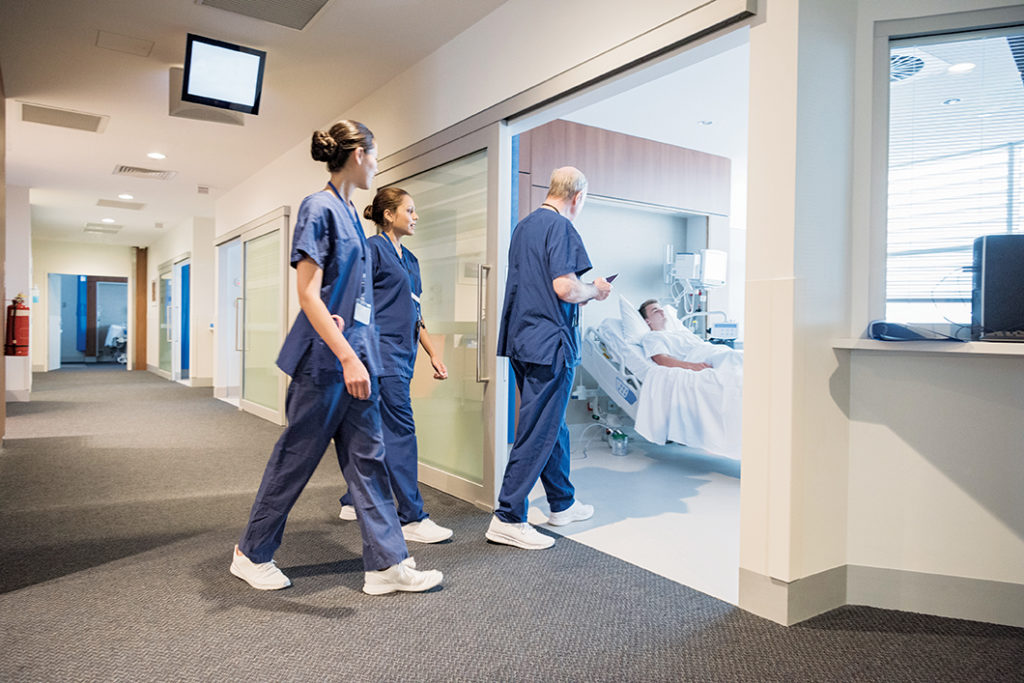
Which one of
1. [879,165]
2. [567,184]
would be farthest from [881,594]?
[567,184]

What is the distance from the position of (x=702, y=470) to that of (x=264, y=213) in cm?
492

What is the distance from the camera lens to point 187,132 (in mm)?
5699

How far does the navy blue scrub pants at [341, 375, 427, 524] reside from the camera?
8.71 ft


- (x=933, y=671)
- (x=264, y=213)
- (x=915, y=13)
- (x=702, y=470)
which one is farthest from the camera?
(x=264, y=213)

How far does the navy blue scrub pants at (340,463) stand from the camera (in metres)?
2.06

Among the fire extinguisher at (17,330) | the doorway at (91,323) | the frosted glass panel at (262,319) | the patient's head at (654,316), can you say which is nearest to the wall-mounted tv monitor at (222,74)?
the frosted glass panel at (262,319)

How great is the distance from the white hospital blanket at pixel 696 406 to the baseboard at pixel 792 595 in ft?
5.22

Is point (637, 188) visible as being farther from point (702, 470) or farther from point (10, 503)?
point (10, 503)

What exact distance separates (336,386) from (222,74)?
8.84 feet

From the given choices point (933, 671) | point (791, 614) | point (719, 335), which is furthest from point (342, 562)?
point (719, 335)

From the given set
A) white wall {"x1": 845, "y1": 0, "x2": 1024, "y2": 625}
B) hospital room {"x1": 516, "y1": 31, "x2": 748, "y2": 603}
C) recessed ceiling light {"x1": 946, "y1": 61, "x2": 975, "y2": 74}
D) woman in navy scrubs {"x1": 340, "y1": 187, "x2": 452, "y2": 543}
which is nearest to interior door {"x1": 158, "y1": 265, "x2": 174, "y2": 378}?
hospital room {"x1": 516, "y1": 31, "x2": 748, "y2": 603}

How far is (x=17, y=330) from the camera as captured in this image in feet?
17.0

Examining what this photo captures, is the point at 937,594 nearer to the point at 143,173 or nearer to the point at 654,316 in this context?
the point at 654,316

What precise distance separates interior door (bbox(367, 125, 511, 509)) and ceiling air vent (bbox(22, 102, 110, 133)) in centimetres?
287
